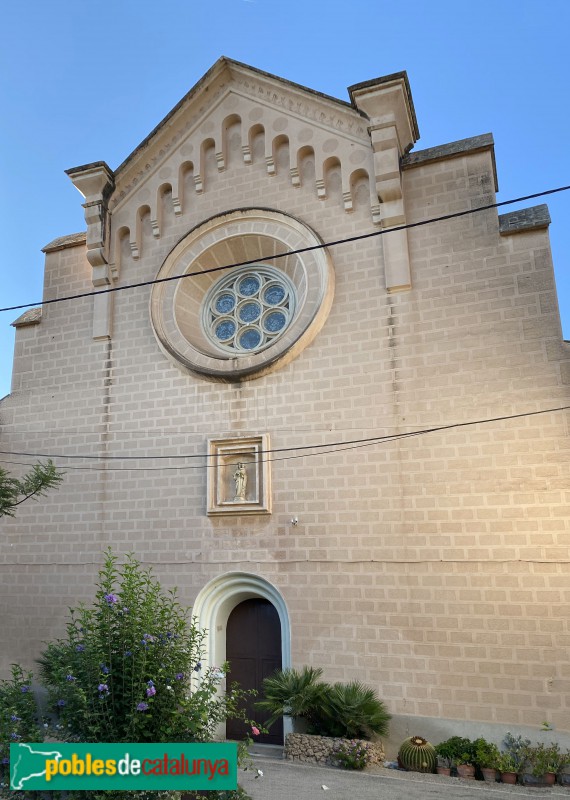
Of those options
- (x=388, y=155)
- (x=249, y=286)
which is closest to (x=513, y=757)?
(x=249, y=286)

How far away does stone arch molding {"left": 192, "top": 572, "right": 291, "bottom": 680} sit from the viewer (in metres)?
11.2

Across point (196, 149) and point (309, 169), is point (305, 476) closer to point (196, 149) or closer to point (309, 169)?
point (309, 169)

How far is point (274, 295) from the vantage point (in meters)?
13.0

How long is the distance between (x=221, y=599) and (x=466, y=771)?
15.5ft

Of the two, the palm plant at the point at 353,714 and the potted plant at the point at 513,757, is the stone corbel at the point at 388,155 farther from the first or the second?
the potted plant at the point at 513,757

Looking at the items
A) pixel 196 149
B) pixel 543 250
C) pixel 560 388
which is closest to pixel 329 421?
pixel 560 388

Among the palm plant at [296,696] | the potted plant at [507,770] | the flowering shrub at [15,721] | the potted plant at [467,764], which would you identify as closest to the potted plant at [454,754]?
the potted plant at [467,764]

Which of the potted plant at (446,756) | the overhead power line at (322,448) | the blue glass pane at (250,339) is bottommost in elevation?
the potted plant at (446,756)

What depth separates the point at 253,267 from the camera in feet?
43.8

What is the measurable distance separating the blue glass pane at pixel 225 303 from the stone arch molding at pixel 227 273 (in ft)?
1.14

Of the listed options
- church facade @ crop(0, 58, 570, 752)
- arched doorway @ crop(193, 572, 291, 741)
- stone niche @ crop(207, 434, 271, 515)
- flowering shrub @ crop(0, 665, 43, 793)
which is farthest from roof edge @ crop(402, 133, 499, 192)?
flowering shrub @ crop(0, 665, 43, 793)

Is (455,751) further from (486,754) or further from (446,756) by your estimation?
(486,754)

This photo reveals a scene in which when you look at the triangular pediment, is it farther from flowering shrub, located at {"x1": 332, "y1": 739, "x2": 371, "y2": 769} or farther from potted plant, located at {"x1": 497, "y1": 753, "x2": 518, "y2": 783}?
potted plant, located at {"x1": 497, "y1": 753, "x2": 518, "y2": 783}

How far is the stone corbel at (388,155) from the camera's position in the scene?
11.5 m
